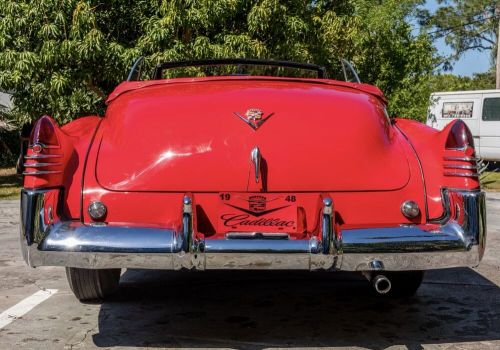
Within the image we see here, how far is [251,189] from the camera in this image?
3.59 meters

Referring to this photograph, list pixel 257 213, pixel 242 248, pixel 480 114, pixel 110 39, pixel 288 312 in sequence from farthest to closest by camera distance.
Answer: pixel 480 114 → pixel 110 39 → pixel 288 312 → pixel 257 213 → pixel 242 248

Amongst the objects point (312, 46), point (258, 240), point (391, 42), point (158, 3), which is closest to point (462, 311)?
point (258, 240)

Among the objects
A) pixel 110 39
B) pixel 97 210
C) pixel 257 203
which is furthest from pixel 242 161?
pixel 110 39

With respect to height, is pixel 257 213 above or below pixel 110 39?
below

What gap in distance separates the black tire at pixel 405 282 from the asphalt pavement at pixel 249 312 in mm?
62

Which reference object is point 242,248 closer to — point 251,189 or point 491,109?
point 251,189

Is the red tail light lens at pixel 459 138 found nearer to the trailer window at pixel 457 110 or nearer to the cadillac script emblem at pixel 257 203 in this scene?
the cadillac script emblem at pixel 257 203

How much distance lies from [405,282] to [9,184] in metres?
12.8

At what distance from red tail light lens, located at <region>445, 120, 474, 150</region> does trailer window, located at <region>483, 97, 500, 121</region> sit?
15820mm

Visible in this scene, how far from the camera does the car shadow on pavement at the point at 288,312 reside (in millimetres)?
3805

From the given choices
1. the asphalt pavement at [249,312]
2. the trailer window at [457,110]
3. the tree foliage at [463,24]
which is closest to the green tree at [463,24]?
the tree foliage at [463,24]

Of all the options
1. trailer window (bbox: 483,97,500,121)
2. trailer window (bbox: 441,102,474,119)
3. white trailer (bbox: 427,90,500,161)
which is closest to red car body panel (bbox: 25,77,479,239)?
white trailer (bbox: 427,90,500,161)

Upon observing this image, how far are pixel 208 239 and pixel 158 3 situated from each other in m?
10.9

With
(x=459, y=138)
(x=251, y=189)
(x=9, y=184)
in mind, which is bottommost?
(x=9, y=184)
